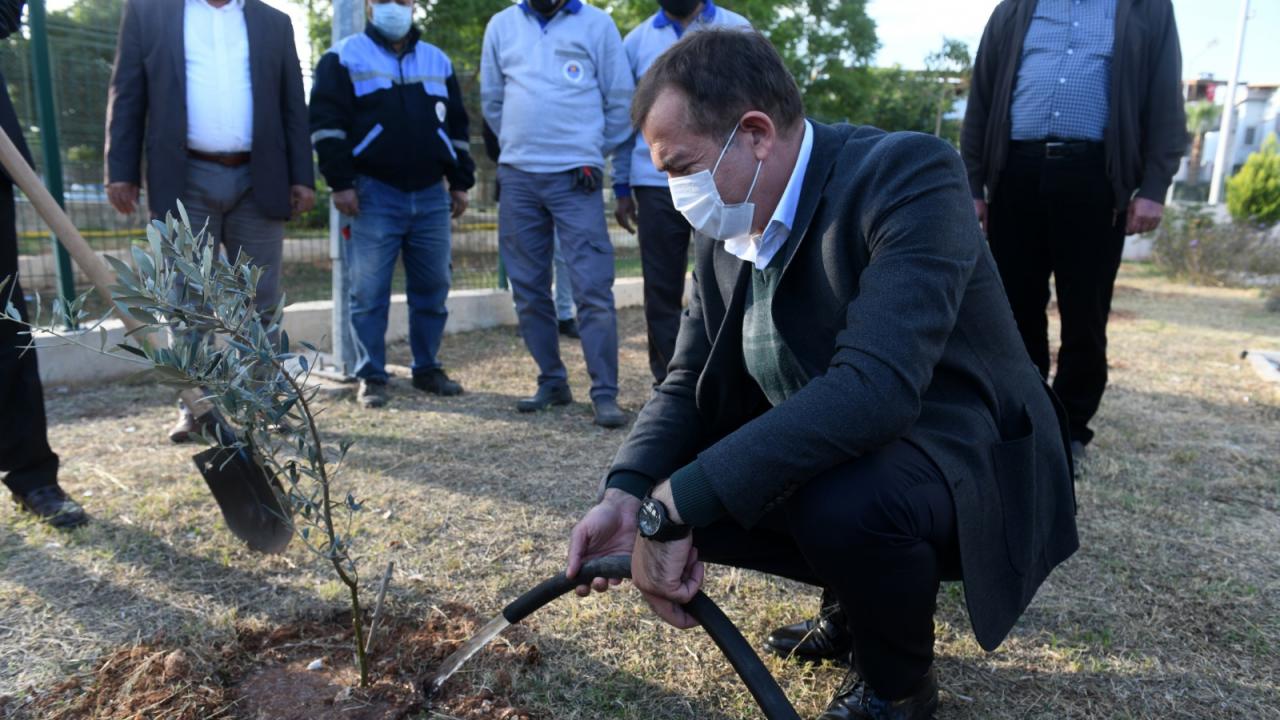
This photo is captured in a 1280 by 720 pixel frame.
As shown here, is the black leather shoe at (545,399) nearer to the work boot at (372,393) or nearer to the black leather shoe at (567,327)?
the work boot at (372,393)

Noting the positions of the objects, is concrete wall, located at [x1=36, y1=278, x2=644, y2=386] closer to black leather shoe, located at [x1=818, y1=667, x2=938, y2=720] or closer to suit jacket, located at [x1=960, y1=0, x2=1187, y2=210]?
black leather shoe, located at [x1=818, y1=667, x2=938, y2=720]

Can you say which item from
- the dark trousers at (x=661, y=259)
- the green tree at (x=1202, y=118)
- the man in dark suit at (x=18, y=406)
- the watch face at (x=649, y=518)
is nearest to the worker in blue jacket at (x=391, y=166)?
the dark trousers at (x=661, y=259)

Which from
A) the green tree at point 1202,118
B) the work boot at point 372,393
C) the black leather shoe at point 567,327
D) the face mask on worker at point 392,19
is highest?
the green tree at point 1202,118

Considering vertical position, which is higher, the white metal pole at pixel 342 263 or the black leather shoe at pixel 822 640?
the white metal pole at pixel 342 263

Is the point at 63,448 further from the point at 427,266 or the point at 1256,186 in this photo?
the point at 1256,186

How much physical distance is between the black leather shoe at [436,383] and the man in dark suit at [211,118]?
1.08 meters

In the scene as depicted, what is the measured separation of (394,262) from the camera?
489cm

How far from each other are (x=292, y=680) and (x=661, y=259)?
2.81 meters

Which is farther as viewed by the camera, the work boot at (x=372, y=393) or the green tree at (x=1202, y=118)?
the green tree at (x=1202, y=118)

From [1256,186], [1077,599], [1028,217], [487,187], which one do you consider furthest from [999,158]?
[1256,186]

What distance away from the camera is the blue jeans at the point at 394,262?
15.4 ft

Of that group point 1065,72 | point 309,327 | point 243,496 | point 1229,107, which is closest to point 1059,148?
point 1065,72

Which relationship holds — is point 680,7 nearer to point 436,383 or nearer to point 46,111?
point 436,383

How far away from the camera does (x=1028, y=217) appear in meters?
3.71
